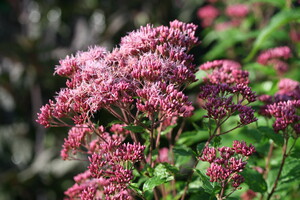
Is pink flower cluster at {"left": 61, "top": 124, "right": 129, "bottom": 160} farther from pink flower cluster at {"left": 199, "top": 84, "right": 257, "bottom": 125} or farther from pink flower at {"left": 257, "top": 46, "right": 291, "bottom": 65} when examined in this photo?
pink flower at {"left": 257, "top": 46, "right": 291, "bottom": 65}

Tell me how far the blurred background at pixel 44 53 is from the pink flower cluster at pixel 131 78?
357 cm

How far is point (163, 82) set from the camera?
138cm

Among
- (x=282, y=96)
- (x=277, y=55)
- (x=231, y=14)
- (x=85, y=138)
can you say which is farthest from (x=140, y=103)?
(x=231, y=14)

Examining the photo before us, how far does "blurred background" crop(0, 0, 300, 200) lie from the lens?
5.82 m

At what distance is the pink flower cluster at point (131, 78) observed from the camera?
4.24 ft

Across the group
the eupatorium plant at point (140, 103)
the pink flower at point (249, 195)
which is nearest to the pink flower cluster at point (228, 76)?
the eupatorium plant at point (140, 103)

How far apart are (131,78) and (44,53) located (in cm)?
546

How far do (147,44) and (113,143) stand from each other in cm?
41

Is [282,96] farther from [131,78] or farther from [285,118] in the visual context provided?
[131,78]

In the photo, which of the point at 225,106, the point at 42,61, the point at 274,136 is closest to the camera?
the point at 225,106

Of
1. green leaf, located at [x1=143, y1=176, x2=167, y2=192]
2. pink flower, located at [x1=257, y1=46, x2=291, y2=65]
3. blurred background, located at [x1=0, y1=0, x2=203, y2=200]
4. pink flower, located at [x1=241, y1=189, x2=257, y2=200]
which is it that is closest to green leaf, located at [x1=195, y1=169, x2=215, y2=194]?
green leaf, located at [x1=143, y1=176, x2=167, y2=192]

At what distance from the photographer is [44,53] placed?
6.50 m

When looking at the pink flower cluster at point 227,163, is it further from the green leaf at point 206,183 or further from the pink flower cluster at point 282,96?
the pink flower cluster at point 282,96

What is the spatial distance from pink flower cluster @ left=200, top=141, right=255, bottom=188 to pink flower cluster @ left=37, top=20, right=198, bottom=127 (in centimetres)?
18
